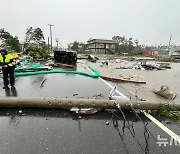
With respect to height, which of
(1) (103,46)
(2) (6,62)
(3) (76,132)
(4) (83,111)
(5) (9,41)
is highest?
(1) (103,46)

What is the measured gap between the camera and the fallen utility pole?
455cm

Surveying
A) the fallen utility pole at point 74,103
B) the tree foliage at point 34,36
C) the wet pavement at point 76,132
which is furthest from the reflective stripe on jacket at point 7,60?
the tree foliage at point 34,36

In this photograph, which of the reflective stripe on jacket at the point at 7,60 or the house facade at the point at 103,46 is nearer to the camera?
the reflective stripe on jacket at the point at 7,60

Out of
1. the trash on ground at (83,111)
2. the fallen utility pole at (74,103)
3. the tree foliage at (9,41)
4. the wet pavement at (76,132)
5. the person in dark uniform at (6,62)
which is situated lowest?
the wet pavement at (76,132)

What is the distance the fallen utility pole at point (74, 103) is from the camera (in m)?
4.55

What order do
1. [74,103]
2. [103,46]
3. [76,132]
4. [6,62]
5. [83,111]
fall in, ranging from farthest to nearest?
[103,46] → [6,62] → [74,103] → [83,111] → [76,132]

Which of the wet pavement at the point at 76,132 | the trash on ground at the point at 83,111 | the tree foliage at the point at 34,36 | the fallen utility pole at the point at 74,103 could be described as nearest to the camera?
the wet pavement at the point at 76,132

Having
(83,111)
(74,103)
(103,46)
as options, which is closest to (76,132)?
(83,111)

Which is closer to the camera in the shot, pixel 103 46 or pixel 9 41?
pixel 9 41

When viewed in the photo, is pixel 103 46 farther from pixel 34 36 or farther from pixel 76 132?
pixel 76 132

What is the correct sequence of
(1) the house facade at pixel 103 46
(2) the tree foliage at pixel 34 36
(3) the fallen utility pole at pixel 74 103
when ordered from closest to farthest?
(3) the fallen utility pole at pixel 74 103 < (2) the tree foliage at pixel 34 36 < (1) the house facade at pixel 103 46

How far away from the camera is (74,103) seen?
459 centimetres

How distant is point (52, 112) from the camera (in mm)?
4559

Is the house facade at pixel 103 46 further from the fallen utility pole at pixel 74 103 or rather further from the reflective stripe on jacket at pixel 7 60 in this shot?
the fallen utility pole at pixel 74 103
